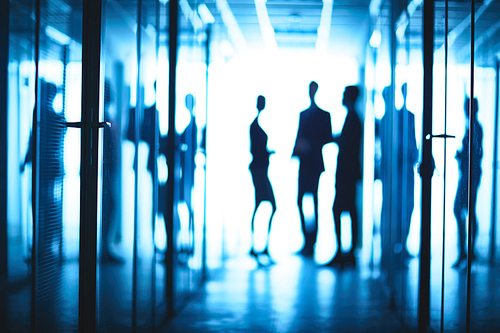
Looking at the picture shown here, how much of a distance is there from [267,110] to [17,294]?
447 centimetres

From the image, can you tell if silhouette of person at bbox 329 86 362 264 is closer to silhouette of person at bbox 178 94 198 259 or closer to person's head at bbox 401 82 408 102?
silhouette of person at bbox 178 94 198 259

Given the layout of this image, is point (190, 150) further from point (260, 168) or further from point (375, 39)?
point (375, 39)

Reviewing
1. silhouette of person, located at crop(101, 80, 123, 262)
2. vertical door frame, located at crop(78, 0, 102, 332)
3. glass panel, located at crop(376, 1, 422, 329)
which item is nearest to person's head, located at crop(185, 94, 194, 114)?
silhouette of person, located at crop(101, 80, 123, 262)

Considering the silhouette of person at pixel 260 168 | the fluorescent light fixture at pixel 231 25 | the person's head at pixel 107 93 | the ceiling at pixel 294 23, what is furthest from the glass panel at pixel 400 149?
the person's head at pixel 107 93

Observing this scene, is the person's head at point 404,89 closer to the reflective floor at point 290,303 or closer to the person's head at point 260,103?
the reflective floor at point 290,303

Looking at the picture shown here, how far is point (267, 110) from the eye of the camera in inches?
251

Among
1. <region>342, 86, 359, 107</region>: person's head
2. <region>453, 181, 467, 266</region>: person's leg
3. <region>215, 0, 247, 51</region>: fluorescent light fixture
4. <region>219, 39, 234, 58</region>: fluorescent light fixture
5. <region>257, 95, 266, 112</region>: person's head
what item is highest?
<region>215, 0, 247, 51</region>: fluorescent light fixture

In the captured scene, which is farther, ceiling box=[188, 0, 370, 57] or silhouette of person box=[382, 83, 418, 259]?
ceiling box=[188, 0, 370, 57]

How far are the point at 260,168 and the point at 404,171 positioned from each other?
2.39m

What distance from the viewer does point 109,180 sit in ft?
8.21

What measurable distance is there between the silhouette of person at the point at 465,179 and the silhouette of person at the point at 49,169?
6.51 feet

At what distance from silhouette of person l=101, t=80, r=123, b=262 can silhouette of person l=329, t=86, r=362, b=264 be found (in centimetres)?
344

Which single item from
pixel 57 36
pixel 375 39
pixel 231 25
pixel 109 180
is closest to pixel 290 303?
pixel 109 180

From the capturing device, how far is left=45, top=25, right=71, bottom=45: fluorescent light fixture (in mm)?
2111
